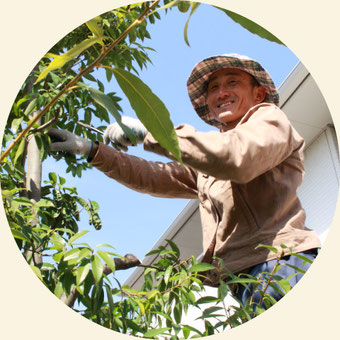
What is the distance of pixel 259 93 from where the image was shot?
1849mm

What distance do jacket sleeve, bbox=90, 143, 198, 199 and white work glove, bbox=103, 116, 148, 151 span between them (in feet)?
0.18

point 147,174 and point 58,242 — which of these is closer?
point 58,242

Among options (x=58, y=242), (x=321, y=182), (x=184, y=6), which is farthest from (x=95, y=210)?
(x=321, y=182)

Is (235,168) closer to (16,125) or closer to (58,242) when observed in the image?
(58,242)

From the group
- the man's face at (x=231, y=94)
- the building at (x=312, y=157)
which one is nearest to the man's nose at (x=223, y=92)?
the man's face at (x=231, y=94)

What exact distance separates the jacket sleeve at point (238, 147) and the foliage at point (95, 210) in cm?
26

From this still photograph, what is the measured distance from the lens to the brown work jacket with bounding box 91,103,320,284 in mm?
1326

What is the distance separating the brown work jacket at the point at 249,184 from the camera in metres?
1.33

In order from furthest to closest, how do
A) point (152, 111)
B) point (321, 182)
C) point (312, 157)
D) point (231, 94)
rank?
1. point (312, 157)
2. point (321, 182)
3. point (231, 94)
4. point (152, 111)

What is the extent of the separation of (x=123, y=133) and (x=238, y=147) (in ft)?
2.02

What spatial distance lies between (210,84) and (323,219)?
1.98m

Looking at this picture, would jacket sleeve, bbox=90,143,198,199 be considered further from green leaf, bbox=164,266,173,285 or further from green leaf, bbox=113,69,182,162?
green leaf, bbox=113,69,182,162

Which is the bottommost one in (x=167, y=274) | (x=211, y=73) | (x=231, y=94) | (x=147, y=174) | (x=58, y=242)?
(x=167, y=274)

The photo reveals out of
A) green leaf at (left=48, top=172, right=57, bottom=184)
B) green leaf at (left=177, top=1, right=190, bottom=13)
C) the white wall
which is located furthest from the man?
the white wall
